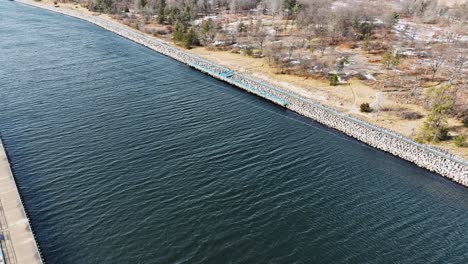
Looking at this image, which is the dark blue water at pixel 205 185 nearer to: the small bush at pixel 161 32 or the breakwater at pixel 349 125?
the breakwater at pixel 349 125

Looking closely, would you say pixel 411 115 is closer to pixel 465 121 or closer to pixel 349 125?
pixel 465 121

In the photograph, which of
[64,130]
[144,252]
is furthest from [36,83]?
[144,252]

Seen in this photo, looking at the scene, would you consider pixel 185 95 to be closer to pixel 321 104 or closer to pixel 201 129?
pixel 201 129

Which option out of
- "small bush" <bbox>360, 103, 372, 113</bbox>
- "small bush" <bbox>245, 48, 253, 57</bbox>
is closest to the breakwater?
"small bush" <bbox>360, 103, 372, 113</bbox>

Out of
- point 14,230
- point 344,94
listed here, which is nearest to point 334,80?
point 344,94

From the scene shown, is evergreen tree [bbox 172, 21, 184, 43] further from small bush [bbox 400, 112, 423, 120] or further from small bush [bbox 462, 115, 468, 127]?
small bush [bbox 462, 115, 468, 127]

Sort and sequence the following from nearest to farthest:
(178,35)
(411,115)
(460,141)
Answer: (460,141), (411,115), (178,35)
